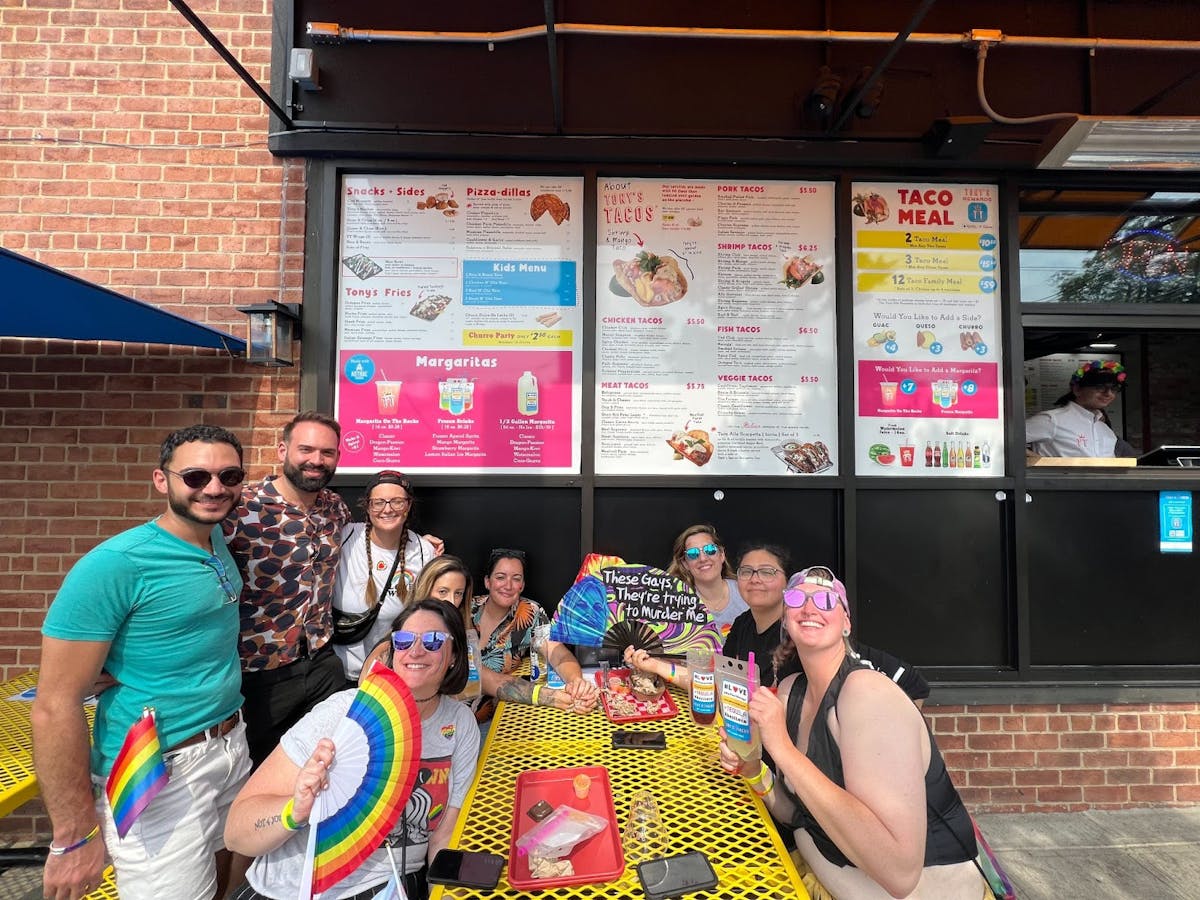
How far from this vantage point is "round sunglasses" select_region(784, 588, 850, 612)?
1739mm

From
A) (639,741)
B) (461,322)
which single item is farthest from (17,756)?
(461,322)

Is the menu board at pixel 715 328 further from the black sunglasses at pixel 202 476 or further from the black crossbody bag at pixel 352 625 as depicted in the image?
the black sunglasses at pixel 202 476

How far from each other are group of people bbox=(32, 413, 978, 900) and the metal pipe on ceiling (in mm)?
2723

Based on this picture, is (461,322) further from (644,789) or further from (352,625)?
(644,789)

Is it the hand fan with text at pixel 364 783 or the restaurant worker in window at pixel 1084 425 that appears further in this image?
→ the restaurant worker in window at pixel 1084 425

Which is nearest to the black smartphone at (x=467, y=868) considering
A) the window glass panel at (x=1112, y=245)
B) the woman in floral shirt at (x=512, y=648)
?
the woman in floral shirt at (x=512, y=648)

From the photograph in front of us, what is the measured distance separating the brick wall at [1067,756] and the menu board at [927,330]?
5.13 ft

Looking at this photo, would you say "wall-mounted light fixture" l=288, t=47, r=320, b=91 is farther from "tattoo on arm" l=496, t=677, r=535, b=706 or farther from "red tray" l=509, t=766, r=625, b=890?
"red tray" l=509, t=766, r=625, b=890

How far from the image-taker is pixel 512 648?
2.95 metres

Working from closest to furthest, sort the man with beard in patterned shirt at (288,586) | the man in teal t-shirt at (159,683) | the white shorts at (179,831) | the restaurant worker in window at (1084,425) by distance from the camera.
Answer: the man in teal t-shirt at (159,683) < the white shorts at (179,831) < the man with beard in patterned shirt at (288,586) < the restaurant worker in window at (1084,425)

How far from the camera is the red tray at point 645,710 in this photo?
239 centimetres

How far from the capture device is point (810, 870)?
180 cm

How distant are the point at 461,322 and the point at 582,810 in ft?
9.28

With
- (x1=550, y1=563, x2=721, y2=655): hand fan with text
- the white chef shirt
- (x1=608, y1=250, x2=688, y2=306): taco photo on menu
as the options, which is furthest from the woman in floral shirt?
the white chef shirt
